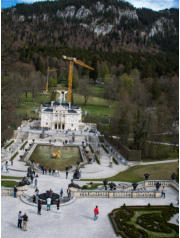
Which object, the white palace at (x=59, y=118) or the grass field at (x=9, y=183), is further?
the white palace at (x=59, y=118)

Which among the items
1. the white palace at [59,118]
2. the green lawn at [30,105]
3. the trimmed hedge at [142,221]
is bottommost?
the trimmed hedge at [142,221]

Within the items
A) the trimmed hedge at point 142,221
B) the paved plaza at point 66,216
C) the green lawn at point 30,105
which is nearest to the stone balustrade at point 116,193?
the paved plaza at point 66,216

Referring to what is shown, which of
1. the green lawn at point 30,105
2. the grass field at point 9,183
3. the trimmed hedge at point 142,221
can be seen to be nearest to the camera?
the trimmed hedge at point 142,221

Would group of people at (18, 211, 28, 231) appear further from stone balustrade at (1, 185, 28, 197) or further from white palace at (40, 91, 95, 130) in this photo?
white palace at (40, 91, 95, 130)

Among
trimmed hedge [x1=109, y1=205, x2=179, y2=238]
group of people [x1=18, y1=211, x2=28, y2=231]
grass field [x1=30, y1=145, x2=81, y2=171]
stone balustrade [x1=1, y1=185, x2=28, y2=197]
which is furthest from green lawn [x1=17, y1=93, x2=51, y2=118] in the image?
group of people [x1=18, y1=211, x2=28, y2=231]

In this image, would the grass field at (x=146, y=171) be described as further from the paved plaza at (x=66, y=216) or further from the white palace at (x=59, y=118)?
the white palace at (x=59, y=118)

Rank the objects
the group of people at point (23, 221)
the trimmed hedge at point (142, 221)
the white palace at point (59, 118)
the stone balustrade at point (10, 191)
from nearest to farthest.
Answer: the group of people at point (23, 221) < the trimmed hedge at point (142, 221) < the stone balustrade at point (10, 191) < the white palace at point (59, 118)
